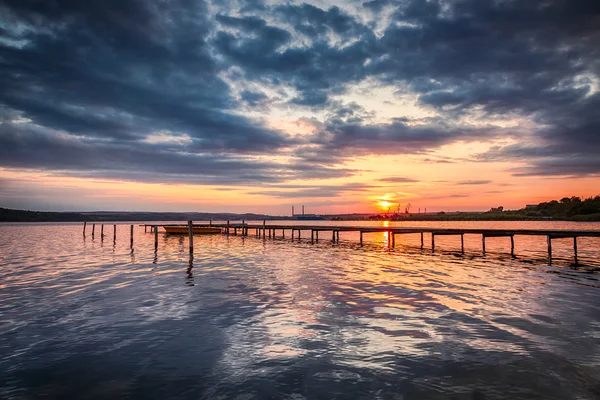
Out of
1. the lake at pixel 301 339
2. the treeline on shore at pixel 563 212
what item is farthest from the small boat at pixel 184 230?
the treeline on shore at pixel 563 212

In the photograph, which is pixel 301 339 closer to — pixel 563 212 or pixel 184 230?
pixel 184 230

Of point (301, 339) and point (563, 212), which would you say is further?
point (563, 212)

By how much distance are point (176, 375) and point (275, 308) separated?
589 centimetres

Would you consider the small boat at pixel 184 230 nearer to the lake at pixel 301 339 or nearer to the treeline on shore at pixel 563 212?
the lake at pixel 301 339

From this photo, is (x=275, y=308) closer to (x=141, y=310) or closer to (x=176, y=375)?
(x=141, y=310)

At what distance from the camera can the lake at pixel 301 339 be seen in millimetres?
7027

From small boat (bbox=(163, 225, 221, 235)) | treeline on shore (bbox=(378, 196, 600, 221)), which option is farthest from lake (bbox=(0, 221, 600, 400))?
treeline on shore (bbox=(378, 196, 600, 221))

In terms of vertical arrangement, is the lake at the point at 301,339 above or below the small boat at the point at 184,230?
below

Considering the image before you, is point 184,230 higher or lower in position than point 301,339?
higher

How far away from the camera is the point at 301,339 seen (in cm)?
983

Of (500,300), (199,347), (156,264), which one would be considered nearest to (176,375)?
(199,347)

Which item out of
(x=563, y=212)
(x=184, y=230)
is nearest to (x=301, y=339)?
(x=184, y=230)

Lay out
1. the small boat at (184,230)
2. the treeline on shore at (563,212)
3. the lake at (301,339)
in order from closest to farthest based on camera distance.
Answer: the lake at (301,339) → the small boat at (184,230) → the treeline on shore at (563,212)

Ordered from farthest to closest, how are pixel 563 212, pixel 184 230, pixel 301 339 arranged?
pixel 563 212 → pixel 184 230 → pixel 301 339
